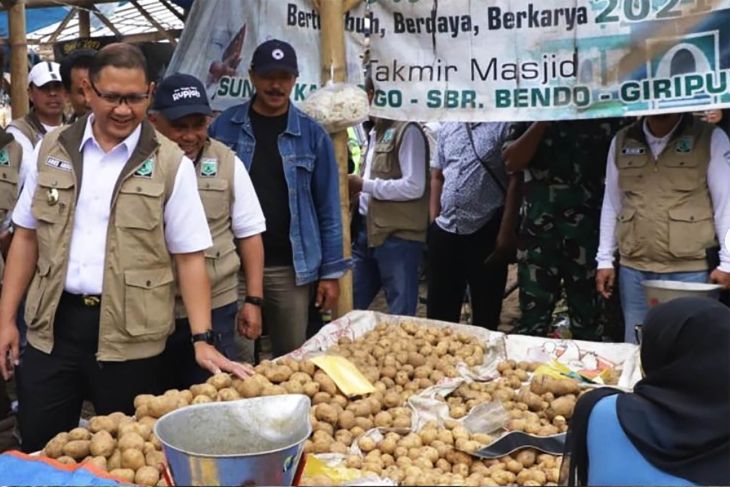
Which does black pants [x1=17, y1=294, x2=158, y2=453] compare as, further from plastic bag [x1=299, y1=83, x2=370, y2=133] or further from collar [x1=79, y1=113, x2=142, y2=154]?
plastic bag [x1=299, y1=83, x2=370, y2=133]

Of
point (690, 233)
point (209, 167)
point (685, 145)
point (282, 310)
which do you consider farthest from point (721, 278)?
point (209, 167)

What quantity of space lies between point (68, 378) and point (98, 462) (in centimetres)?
49

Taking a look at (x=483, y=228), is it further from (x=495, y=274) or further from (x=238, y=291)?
(x=238, y=291)

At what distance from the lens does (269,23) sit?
5.09m

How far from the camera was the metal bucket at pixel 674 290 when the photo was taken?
4156mm

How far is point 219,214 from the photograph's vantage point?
3.95m

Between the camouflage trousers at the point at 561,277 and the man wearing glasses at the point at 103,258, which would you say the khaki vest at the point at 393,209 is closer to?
the camouflage trousers at the point at 561,277

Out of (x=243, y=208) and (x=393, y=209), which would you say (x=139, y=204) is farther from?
(x=393, y=209)

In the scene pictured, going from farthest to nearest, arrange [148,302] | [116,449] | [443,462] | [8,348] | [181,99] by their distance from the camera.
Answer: [181,99], [8,348], [148,302], [443,462], [116,449]

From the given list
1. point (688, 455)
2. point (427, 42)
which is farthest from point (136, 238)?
point (427, 42)

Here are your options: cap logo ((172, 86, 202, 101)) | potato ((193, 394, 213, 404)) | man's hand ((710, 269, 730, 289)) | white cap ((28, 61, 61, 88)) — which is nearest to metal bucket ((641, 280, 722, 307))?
man's hand ((710, 269, 730, 289))

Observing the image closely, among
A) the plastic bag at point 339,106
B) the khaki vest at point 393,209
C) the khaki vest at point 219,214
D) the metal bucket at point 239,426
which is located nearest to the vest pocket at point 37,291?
the khaki vest at point 219,214

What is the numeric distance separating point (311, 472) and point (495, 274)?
3.24 metres

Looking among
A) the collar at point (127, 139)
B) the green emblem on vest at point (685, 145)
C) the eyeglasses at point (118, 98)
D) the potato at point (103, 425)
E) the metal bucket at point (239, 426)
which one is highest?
the eyeglasses at point (118, 98)
